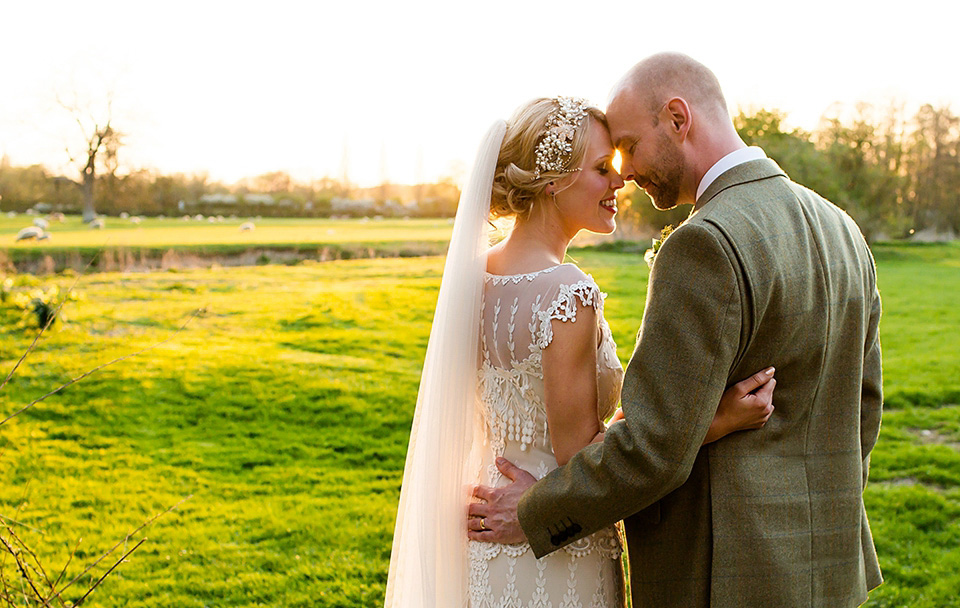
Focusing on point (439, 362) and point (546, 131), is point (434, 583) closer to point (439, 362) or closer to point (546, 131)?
point (439, 362)

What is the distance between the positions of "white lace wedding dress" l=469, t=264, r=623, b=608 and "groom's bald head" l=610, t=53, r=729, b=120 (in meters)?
0.56

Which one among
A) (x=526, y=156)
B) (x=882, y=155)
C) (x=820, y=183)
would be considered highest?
(x=882, y=155)

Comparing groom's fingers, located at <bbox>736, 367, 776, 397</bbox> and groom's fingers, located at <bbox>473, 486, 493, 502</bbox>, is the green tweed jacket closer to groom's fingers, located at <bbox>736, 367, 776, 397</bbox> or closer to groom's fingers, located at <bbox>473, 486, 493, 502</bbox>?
groom's fingers, located at <bbox>736, 367, 776, 397</bbox>

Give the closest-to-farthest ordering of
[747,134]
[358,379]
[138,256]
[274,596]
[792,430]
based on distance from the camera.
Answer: [792,430]
[274,596]
[358,379]
[138,256]
[747,134]

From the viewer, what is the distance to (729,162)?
7.03 feet

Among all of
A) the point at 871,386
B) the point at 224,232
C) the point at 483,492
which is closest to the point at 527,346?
the point at 483,492

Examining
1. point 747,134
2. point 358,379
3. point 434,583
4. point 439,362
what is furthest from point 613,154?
point 747,134

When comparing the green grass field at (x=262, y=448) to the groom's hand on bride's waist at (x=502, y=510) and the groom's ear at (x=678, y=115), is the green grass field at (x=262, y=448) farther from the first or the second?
the groom's ear at (x=678, y=115)

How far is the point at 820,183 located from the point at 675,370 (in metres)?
30.3

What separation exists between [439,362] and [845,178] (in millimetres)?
31640

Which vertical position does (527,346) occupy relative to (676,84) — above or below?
below

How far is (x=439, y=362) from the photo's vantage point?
8.92ft

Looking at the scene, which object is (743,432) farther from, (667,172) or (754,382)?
(667,172)

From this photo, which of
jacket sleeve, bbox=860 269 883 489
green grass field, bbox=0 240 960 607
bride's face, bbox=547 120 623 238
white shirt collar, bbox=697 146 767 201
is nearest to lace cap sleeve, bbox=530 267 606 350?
bride's face, bbox=547 120 623 238
